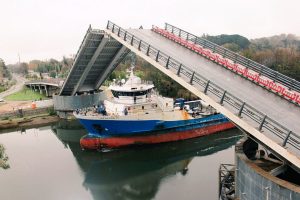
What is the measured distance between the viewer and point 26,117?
49094 millimetres

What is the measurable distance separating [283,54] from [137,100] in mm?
49539

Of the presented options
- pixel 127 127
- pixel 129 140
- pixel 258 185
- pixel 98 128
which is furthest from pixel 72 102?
pixel 258 185

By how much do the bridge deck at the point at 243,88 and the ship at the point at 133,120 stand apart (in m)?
6.97

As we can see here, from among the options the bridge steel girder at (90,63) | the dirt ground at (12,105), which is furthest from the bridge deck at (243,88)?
the dirt ground at (12,105)

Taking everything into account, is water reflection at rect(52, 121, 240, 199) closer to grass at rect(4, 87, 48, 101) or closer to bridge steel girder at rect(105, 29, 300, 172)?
bridge steel girder at rect(105, 29, 300, 172)

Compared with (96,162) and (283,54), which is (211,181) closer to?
(96,162)

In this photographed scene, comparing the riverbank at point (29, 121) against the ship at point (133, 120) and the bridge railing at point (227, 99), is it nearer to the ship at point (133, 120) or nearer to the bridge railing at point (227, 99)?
the ship at point (133, 120)

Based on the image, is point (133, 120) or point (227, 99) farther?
point (133, 120)

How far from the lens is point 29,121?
155 feet

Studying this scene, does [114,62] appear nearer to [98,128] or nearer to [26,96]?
[98,128]

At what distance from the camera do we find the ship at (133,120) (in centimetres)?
3338

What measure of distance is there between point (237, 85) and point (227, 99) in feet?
10.8

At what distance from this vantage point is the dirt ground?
171 ft

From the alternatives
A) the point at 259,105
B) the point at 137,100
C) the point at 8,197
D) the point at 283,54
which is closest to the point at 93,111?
the point at 137,100
